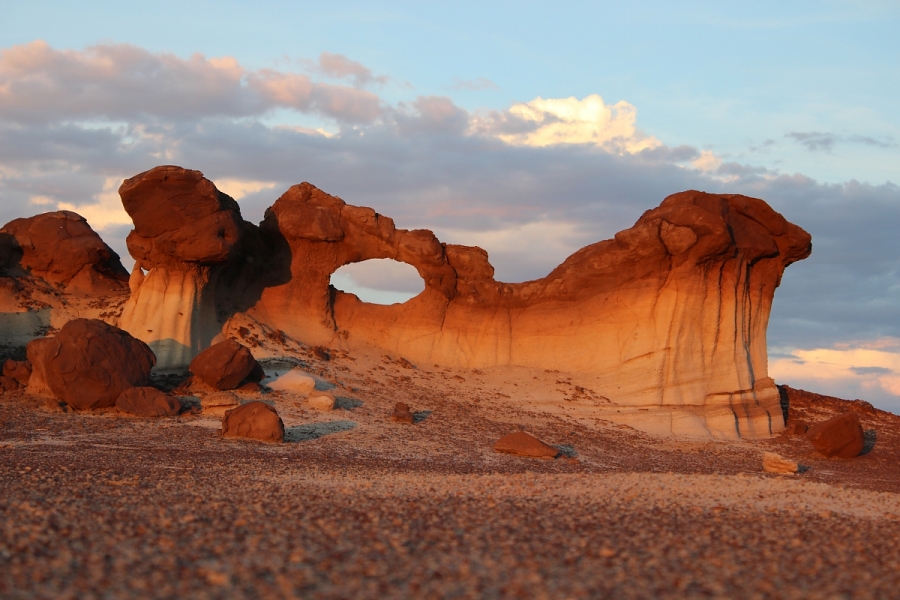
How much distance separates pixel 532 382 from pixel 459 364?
2.05 meters

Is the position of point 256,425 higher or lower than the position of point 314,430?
higher

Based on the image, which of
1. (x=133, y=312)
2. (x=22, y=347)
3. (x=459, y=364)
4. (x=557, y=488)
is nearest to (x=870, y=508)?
(x=557, y=488)

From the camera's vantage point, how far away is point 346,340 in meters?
21.8

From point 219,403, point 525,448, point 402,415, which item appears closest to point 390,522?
point 525,448

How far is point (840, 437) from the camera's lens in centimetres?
1805

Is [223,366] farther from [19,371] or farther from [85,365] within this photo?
[19,371]

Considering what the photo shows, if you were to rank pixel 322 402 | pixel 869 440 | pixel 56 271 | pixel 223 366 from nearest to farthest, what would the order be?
pixel 322 402 < pixel 223 366 < pixel 869 440 < pixel 56 271

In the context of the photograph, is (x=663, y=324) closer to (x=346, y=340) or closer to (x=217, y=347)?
(x=346, y=340)

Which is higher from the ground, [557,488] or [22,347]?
[22,347]

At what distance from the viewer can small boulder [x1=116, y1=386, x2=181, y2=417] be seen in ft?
51.1

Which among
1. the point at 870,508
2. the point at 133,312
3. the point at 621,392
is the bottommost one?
the point at 870,508

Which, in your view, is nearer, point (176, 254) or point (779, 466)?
point (779, 466)

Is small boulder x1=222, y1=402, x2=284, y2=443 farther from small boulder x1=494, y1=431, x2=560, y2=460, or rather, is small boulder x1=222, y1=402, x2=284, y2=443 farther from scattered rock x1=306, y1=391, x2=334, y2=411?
small boulder x1=494, y1=431, x2=560, y2=460

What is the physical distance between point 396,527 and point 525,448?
26.6ft
